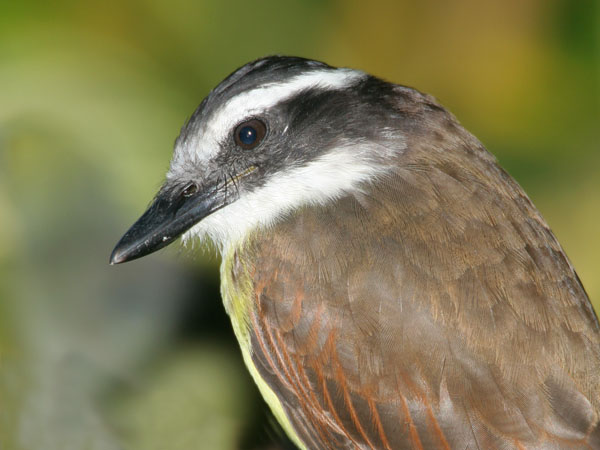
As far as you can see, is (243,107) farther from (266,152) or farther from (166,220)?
(166,220)

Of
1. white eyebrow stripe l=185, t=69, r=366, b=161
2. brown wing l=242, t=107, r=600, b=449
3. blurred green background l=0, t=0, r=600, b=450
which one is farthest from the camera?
blurred green background l=0, t=0, r=600, b=450

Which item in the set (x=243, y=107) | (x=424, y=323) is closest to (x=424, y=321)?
(x=424, y=323)

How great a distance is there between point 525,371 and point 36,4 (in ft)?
10.5

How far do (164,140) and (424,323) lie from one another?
85.5 inches

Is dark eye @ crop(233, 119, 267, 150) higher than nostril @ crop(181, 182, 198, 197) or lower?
higher

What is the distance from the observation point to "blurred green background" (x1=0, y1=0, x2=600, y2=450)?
132 inches

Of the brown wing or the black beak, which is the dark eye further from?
the brown wing

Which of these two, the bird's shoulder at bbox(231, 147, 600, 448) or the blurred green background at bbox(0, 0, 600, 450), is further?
the blurred green background at bbox(0, 0, 600, 450)

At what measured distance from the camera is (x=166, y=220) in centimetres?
252

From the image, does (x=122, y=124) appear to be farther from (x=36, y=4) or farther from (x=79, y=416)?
(x=79, y=416)

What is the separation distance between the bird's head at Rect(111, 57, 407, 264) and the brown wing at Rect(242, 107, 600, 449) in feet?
0.30

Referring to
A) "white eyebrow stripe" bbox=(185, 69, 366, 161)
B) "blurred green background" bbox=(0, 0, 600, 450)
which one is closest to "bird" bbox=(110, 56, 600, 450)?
"white eyebrow stripe" bbox=(185, 69, 366, 161)

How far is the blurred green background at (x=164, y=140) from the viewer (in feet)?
11.0

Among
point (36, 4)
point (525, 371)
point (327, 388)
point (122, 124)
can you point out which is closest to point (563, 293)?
point (525, 371)
